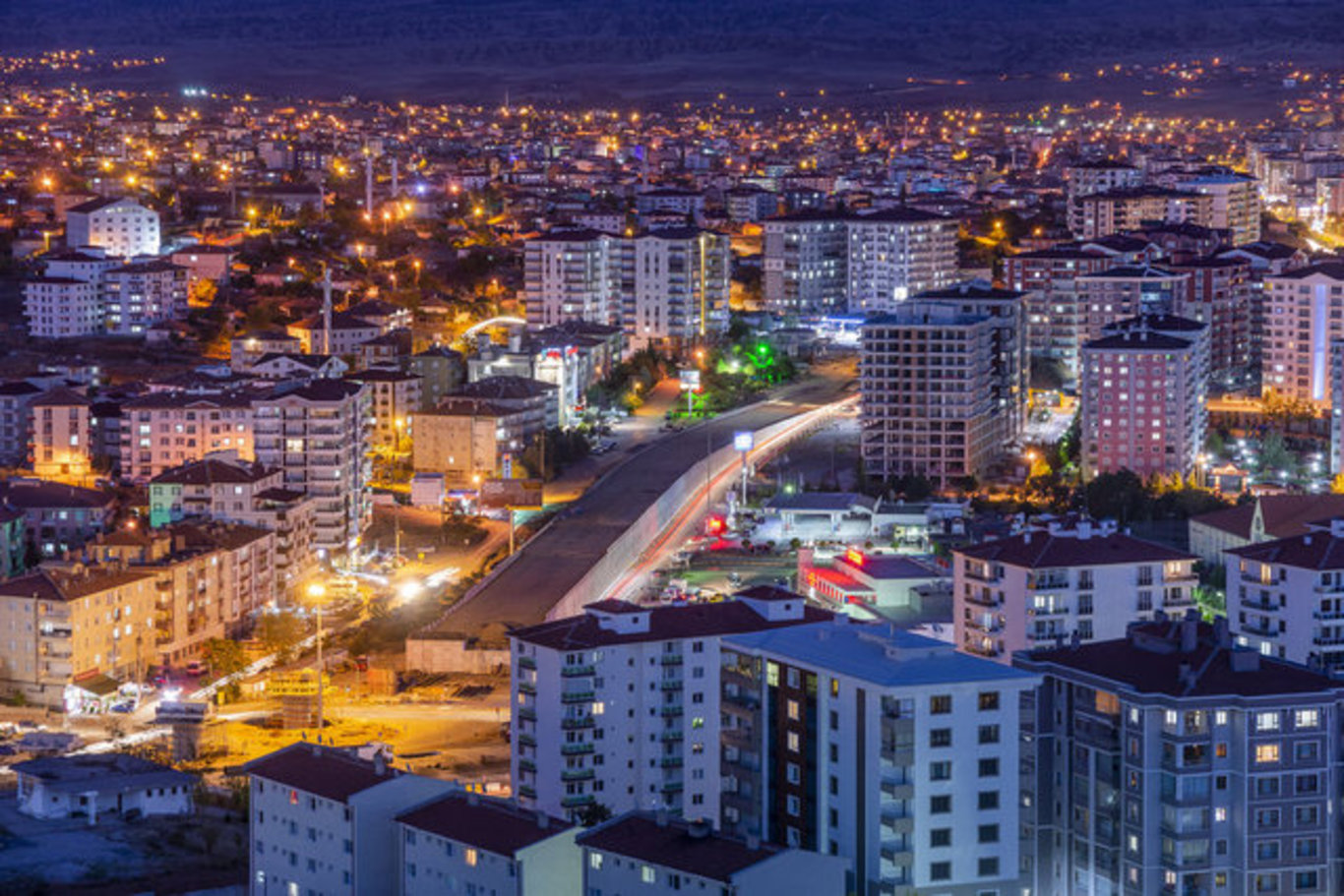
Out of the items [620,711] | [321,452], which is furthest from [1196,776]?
[321,452]

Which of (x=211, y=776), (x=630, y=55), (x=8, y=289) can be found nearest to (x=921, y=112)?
(x=630, y=55)

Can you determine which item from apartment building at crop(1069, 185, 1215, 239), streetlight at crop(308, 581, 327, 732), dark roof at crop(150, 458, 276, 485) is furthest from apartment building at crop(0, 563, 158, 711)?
apartment building at crop(1069, 185, 1215, 239)

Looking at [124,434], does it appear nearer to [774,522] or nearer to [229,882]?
[774,522]

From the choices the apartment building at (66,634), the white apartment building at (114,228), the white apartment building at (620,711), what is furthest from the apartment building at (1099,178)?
the white apartment building at (620,711)

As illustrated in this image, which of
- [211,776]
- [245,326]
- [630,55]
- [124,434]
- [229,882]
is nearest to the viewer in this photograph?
[229,882]

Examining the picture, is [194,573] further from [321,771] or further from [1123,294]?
[1123,294]

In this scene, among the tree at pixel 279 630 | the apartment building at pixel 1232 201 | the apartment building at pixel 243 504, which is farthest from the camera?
the apartment building at pixel 1232 201

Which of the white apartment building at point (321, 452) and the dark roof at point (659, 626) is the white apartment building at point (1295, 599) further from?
the white apartment building at point (321, 452)
